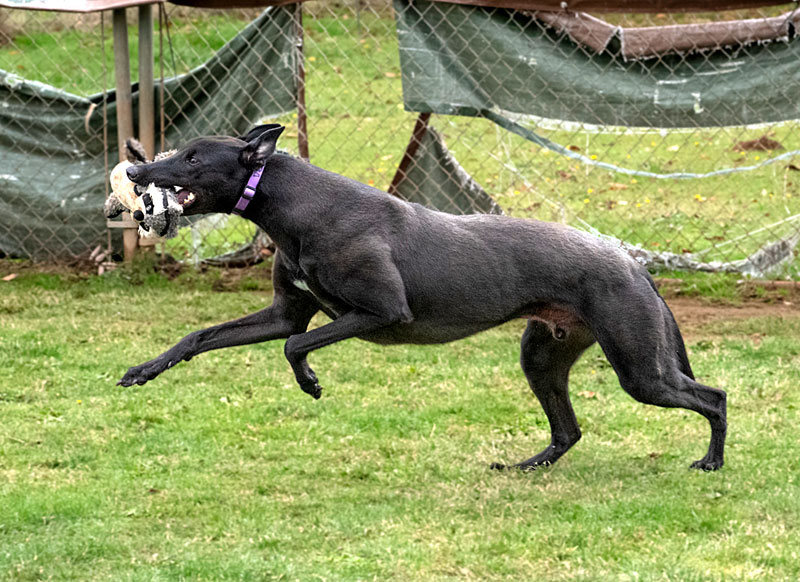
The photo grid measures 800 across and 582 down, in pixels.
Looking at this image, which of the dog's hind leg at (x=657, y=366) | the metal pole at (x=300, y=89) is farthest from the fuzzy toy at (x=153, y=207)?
the metal pole at (x=300, y=89)

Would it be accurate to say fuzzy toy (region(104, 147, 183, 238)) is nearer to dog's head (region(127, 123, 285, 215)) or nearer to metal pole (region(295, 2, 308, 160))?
dog's head (region(127, 123, 285, 215))

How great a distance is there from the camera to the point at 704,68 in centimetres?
739

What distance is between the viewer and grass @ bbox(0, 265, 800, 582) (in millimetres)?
4262

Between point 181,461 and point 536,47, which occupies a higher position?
point 536,47

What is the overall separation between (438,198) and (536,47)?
1.22m

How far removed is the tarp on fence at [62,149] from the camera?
26.5 ft

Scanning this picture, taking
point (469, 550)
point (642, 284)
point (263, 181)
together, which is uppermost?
point (263, 181)

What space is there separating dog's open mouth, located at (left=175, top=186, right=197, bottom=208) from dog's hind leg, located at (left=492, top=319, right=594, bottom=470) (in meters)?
1.60

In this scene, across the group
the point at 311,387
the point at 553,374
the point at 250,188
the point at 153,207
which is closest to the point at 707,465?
the point at 553,374

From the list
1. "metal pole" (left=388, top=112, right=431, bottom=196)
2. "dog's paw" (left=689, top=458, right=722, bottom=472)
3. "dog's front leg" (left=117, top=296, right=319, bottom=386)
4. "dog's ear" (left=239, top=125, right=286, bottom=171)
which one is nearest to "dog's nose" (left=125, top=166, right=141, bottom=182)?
"dog's ear" (left=239, top=125, right=286, bottom=171)

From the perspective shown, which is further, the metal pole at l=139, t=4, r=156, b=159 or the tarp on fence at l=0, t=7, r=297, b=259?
the tarp on fence at l=0, t=7, r=297, b=259

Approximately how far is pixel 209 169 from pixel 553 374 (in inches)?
71.3

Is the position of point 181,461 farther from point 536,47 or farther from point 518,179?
point 518,179

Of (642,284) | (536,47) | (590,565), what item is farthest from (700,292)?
(590,565)
